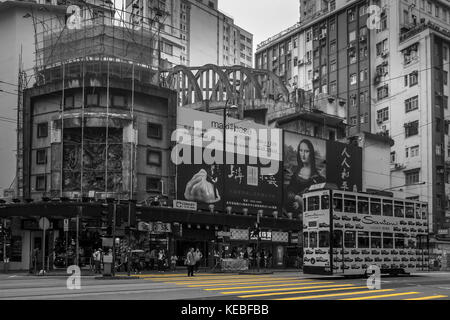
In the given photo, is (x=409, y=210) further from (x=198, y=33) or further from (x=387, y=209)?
(x=198, y=33)

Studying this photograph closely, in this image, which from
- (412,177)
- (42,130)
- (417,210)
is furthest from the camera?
(412,177)

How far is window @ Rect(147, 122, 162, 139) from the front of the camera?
1740 inches

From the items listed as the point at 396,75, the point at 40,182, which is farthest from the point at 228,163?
the point at 396,75

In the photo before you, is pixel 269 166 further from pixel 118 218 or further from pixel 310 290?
pixel 310 290

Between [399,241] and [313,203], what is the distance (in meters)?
5.70

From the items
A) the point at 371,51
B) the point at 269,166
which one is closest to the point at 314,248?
the point at 269,166

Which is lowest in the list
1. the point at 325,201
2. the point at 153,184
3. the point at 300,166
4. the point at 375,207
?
the point at 375,207

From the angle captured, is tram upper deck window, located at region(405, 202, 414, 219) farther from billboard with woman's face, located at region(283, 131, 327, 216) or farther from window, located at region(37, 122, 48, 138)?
window, located at region(37, 122, 48, 138)

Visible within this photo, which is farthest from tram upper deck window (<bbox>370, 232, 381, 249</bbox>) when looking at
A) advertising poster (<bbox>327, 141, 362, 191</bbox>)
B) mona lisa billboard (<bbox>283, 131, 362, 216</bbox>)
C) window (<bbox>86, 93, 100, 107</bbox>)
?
advertising poster (<bbox>327, 141, 362, 191</bbox>)

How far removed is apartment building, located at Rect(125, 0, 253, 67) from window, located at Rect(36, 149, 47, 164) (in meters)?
54.0

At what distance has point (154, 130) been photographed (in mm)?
44625

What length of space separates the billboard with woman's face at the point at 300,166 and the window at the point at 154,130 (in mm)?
13009

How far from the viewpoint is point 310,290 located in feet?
67.5
